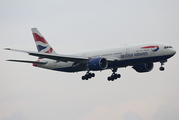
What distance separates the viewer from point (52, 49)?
6906 centimetres

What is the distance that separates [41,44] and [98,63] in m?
16.1

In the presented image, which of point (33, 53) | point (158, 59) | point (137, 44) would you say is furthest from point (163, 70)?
point (33, 53)

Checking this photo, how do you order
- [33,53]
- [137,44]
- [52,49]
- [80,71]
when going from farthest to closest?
[52,49], [80,71], [137,44], [33,53]

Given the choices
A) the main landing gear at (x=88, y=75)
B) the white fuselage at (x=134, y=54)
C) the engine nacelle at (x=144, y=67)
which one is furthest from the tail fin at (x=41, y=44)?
the engine nacelle at (x=144, y=67)

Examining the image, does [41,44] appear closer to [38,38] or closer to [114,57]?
[38,38]

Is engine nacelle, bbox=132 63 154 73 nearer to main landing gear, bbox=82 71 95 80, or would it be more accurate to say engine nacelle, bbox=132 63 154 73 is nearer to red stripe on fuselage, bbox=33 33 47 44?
main landing gear, bbox=82 71 95 80

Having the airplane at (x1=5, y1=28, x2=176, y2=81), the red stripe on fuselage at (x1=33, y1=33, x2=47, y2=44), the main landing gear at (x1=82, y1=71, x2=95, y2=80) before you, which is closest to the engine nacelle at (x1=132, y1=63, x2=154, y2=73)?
the airplane at (x1=5, y1=28, x2=176, y2=81)

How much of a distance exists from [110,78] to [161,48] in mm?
12124

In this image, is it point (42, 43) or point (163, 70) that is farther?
point (42, 43)

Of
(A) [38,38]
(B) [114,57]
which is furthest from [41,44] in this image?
(B) [114,57]

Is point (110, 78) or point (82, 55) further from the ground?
point (82, 55)

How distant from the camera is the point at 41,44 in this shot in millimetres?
69625

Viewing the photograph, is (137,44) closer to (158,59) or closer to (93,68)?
(158,59)

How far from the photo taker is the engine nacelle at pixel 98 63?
5788cm
